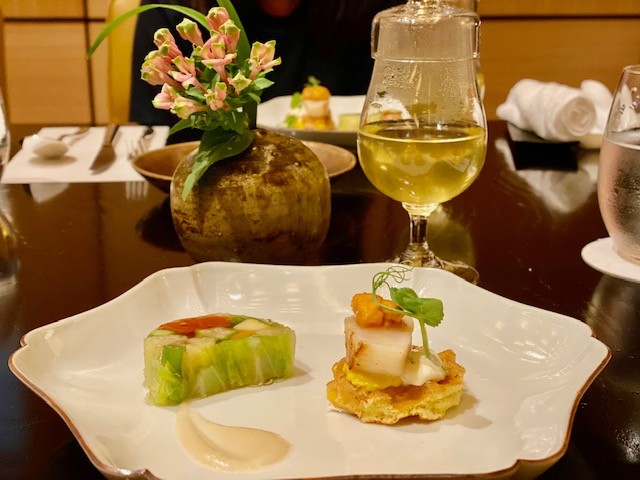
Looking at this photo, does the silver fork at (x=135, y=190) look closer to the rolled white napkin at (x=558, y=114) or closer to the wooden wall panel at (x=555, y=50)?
the rolled white napkin at (x=558, y=114)

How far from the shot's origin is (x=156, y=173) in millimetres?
1450

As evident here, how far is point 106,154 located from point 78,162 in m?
0.08

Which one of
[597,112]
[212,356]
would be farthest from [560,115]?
[212,356]

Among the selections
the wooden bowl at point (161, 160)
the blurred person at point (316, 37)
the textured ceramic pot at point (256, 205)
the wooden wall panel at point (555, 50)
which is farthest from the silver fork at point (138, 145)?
the wooden wall panel at point (555, 50)

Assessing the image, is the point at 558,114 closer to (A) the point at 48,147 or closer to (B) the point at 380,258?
(B) the point at 380,258

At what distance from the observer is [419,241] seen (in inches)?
46.1

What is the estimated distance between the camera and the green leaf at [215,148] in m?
1.06

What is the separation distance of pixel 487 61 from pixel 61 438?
13.9ft

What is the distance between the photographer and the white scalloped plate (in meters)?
0.65

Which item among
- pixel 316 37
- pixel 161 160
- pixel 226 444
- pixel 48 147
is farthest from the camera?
pixel 316 37

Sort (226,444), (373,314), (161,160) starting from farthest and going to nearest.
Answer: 1. (161,160)
2. (373,314)
3. (226,444)

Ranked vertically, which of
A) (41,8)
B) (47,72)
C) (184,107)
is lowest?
(47,72)

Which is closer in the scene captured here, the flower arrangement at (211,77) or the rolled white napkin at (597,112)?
the flower arrangement at (211,77)

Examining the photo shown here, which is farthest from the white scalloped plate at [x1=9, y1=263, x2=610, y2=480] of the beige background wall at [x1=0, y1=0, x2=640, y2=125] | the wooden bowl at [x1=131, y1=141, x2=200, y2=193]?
the beige background wall at [x1=0, y1=0, x2=640, y2=125]
